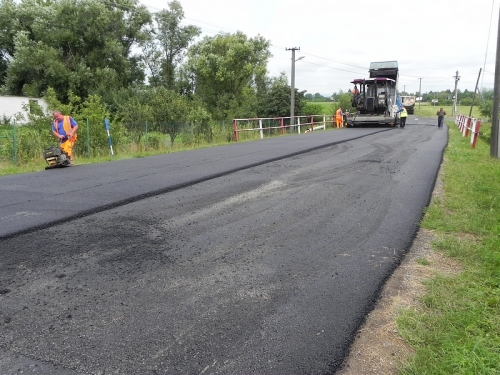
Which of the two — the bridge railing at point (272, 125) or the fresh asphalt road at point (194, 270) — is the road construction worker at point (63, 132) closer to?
the fresh asphalt road at point (194, 270)

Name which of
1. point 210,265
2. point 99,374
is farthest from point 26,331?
point 210,265

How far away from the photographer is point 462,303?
3.40m

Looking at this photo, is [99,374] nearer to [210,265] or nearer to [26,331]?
[26,331]

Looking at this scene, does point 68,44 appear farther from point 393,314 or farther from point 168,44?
point 393,314

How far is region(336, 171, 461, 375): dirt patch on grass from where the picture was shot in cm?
269

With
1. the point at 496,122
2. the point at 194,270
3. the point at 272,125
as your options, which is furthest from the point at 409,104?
the point at 194,270

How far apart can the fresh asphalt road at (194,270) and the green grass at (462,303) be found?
41cm

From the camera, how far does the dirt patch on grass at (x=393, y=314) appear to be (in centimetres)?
269

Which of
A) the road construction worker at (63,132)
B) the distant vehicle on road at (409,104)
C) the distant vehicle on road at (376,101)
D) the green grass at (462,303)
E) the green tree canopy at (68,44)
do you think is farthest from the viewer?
the distant vehicle on road at (409,104)

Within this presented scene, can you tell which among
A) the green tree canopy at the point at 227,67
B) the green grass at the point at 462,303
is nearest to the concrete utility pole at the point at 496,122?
the green grass at the point at 462,303

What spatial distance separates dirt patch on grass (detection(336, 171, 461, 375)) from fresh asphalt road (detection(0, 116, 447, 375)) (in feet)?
0.32

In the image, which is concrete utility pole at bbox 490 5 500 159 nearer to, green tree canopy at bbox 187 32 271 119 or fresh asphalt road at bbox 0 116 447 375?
fresh asphalt road at bbox 0 116 447 375

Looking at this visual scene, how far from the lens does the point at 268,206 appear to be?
253 inches

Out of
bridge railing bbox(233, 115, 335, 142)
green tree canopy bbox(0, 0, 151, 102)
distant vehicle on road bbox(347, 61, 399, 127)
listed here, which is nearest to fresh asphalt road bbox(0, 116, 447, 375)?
bridge railing bbox(233, 115, 335, 142)
